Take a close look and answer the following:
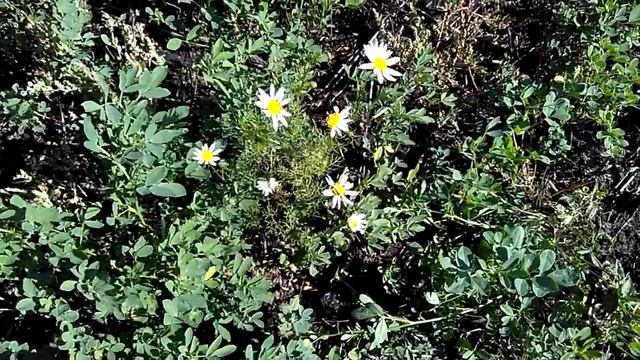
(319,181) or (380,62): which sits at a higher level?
(380,62)

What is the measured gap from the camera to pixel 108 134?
2371 mm

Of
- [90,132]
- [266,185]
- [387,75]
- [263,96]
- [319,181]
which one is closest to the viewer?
[90,132]

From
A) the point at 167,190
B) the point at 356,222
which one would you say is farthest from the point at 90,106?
the point at 356,222

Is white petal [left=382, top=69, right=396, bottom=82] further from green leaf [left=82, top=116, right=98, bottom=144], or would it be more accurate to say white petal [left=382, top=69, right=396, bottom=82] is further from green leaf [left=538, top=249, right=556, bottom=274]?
green leaf [left=82, top=116, right=98, bottom=144]

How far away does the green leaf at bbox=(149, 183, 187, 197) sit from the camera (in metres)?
2.34

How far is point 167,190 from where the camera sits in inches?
92.4

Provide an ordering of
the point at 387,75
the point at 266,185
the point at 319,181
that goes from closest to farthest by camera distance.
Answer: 1. the point at 266,185
2. the point at 387,75
3. the point at 319,181

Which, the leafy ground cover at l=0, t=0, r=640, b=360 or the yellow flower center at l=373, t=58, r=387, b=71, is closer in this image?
the leafy ground cover at l=0, t=0, r=640, b=360

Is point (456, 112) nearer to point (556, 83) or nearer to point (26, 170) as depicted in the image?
point (556, 83)

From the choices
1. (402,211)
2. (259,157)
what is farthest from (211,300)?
(402,211)

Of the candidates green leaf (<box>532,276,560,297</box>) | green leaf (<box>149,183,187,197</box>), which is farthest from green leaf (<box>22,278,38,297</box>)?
green leaf (<box>532,276,560,297</box>)

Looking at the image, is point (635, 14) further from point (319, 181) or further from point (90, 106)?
point (90, 106)

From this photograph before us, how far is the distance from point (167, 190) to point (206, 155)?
Result: 0.32m

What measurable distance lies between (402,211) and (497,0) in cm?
107
